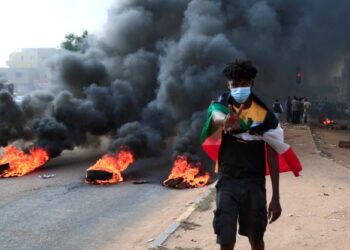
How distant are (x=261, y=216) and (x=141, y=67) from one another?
19191 mm

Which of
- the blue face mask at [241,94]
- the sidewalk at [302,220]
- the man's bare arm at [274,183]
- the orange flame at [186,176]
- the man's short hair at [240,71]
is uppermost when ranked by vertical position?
the man's short hair at [240,71]

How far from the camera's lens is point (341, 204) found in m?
7.06

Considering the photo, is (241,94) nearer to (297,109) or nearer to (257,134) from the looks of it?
(257,134)

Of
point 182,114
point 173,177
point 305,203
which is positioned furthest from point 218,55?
point 305,203

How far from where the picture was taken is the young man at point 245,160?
3240 mm

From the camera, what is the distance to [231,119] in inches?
121

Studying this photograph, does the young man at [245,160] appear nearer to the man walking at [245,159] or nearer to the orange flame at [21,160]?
the man walking at [245,159]

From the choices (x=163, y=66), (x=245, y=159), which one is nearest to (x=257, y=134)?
(x=245, y=159)

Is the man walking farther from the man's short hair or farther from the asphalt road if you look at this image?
the asphalt road

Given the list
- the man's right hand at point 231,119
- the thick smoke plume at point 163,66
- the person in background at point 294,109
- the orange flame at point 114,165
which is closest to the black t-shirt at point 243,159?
the man's right hand at point 231,119

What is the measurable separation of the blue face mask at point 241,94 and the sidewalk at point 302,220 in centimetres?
235

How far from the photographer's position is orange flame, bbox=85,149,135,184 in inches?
433

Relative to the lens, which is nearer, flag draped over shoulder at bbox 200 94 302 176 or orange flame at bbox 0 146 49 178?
flag draped over shoulder at bbox 200 94 302 176

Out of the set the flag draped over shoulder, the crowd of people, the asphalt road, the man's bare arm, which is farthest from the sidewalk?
the crowd of people
